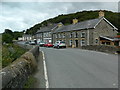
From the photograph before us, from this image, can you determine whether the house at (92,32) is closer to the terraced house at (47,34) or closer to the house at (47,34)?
the house at (47,34)

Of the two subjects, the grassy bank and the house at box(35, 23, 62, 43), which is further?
the house at box(35, 23, 62, 43)

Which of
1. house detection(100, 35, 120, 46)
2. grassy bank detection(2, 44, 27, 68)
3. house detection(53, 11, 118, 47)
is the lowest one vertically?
grassy bank detection(2, 44, 27, 68)

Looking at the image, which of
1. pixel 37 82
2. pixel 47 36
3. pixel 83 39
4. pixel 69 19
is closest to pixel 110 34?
pixel 83 39

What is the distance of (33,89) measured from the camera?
6.41 meters

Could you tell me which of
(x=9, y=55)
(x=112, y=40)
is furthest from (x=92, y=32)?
(x=9, y=55)

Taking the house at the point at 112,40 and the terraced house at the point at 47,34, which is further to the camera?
the terraced house at the point at 47,34

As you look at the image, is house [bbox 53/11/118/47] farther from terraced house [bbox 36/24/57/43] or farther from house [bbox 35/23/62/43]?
terraced house [bbox 36/24/57/43]

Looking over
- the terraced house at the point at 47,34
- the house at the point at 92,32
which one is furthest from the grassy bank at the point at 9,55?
the terraced house at the point at 47,34

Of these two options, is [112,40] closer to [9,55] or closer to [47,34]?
[9,55]

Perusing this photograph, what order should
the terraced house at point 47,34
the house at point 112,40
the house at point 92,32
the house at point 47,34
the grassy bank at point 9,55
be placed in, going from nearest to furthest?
the grassy bank at point 9,55, the house at point 112,40, the house at point 92,32, the house at point 47,34, the terraced house at point 47,34

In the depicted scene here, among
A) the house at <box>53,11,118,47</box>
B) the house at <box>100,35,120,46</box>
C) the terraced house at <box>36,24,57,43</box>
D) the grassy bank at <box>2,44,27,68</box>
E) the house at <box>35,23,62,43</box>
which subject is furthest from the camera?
the terraced house at <box>36,24,57,43</box>

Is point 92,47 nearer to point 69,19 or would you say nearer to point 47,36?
point 47,36

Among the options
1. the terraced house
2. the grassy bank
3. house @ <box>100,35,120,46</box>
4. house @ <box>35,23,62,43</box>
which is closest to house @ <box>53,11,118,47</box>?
house @ <box>100,35,120,46</box>

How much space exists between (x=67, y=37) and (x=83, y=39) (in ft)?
26.6
